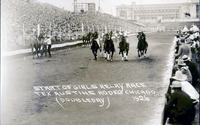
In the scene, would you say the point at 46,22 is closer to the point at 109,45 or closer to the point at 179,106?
the point at 109,45

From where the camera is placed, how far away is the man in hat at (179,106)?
4.82 m

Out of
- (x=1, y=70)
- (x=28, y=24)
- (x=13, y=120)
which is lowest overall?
(x=13, y=120)

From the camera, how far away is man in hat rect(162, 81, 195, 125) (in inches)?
190

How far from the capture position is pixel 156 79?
1084 centimetres

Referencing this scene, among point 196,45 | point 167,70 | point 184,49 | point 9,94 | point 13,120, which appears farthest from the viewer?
point 196,45

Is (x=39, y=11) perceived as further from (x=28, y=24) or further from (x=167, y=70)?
(x=167, y=70)

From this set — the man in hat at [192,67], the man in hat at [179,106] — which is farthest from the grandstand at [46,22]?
the man in hat at [179,106]

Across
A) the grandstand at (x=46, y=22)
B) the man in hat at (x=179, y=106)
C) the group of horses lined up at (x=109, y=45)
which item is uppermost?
the grandstand at (x=46, y=22)

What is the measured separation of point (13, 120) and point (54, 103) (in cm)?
136

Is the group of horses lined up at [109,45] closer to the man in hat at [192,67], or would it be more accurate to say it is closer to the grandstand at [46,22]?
the grandstand at [46,22]

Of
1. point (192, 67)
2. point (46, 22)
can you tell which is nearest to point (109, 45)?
point (192, 67)

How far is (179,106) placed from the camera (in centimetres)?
487

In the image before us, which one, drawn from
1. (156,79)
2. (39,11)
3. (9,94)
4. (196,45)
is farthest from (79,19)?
(9,94)

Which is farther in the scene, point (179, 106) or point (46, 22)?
point (46, 22)
